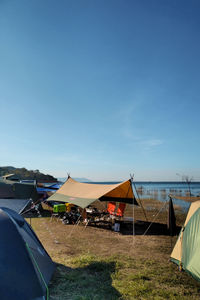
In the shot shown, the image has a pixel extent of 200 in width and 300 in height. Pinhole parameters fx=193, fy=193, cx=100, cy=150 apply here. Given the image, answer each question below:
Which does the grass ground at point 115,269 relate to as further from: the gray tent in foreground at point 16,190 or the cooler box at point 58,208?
the gray tent in foreground at point 16,190

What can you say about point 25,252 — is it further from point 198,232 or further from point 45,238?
point 45,238

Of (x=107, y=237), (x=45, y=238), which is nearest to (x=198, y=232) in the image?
(x=107, y=237)

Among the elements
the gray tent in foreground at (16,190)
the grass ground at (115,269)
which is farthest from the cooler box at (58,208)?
the gray tent in foreground at (16,190)

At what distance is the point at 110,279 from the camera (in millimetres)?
4648

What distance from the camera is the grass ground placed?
13.4ft

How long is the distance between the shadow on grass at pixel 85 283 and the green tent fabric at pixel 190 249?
5.88 ft

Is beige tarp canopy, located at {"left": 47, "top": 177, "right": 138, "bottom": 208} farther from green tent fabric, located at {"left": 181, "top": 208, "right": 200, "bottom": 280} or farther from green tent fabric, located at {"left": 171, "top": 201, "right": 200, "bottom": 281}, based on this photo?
green tent fabric, located at {"left": 181, "top": 208, "right": 200, "bottom": 280}

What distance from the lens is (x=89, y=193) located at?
1006 cm

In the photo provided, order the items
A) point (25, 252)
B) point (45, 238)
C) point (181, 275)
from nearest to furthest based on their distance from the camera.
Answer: point (25, 252) → point (181, 275) → point (45, 238)

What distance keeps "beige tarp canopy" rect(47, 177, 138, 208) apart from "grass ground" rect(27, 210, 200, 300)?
5.37ft

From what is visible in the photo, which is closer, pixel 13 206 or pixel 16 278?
pixel 16 278

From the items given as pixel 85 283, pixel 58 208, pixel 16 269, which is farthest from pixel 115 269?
pixel 58 208

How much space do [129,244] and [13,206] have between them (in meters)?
4.55

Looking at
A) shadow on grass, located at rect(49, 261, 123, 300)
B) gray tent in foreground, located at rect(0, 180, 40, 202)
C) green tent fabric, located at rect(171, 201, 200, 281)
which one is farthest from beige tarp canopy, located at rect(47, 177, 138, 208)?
gray tent in foreground, located at rect(0, 180, 40, 202)
